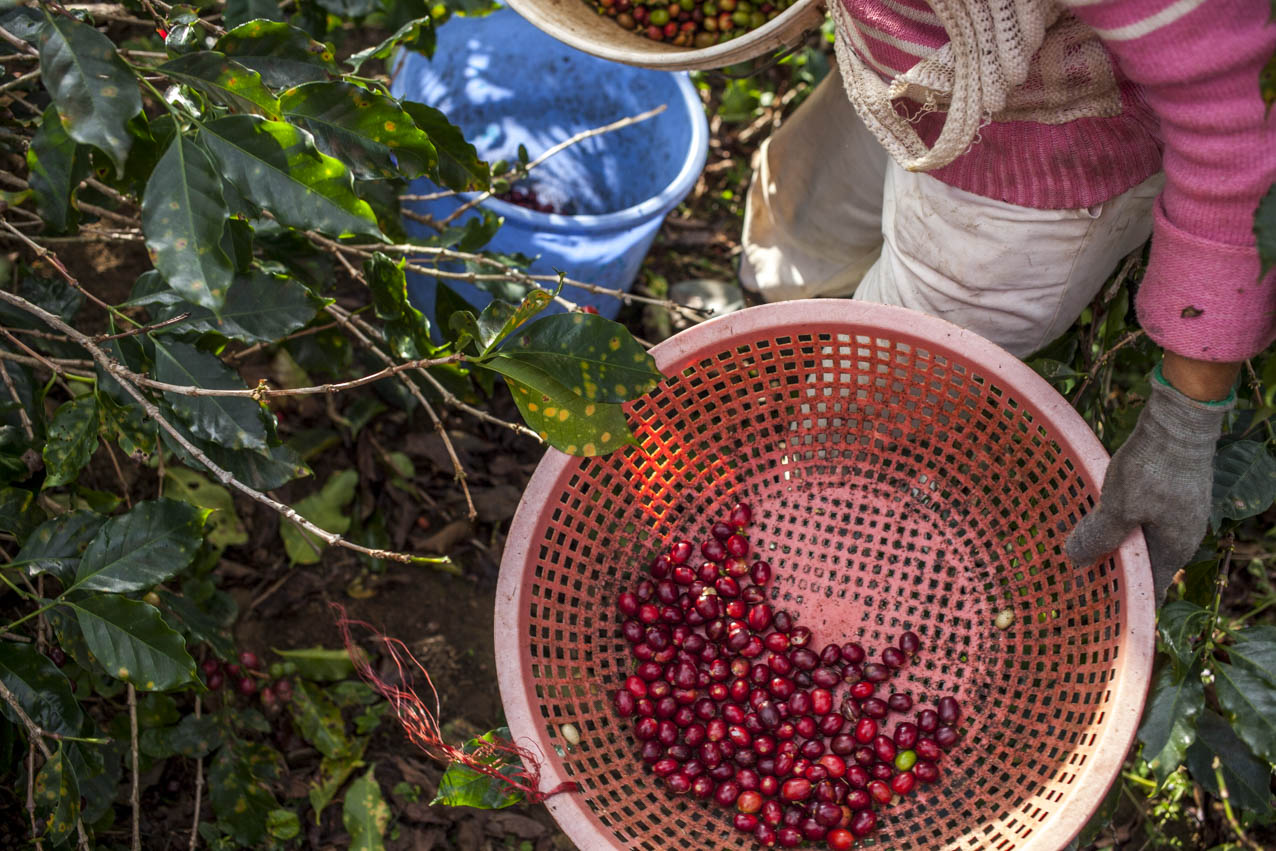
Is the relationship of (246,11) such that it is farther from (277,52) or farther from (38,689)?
(38,689)

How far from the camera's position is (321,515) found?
7.97 ft

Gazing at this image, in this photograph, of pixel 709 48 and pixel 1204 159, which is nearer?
pixel 1204 159

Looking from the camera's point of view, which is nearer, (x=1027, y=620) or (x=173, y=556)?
(x=173, y=556)

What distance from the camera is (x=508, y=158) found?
115 inches

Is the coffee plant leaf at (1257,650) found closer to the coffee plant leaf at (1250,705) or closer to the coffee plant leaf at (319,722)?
the coffee plant leaf at (1250,705)

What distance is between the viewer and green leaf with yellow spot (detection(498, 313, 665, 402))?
1383mm

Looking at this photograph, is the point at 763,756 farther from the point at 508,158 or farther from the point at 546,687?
the point at 508,158

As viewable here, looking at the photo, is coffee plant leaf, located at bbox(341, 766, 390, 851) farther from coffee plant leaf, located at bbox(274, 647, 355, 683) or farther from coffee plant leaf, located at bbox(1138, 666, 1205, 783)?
coffee plant leaf, located at bbox(1138, 666, 1205, 783)

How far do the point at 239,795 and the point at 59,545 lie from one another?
0.73 m

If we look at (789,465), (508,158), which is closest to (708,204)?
(508,158)

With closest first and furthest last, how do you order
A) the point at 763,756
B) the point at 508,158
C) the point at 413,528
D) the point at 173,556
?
1. the point at 173,556
2. the point at 763,756
3. the point at 413,528
4. the point at 508,158

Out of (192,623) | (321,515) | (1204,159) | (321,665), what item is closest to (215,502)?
(321,515)

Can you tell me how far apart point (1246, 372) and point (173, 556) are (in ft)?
6.28

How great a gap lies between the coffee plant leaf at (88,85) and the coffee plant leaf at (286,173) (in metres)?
0.10
